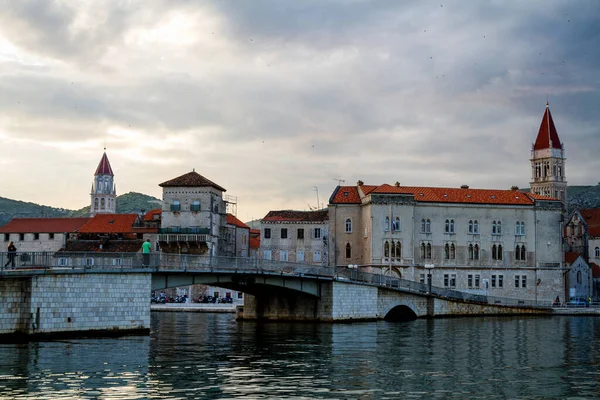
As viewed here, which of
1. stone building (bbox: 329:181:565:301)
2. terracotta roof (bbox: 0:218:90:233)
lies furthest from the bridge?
terracotta roof (bbox: 0:218:90:233)

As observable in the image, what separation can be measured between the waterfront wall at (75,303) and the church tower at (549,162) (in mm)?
132156

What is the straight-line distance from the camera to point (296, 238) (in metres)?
102

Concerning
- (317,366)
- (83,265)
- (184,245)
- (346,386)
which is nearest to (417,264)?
(184,245)

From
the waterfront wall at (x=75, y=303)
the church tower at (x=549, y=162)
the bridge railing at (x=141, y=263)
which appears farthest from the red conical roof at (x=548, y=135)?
the waterfront wall at (x=75, y=303)

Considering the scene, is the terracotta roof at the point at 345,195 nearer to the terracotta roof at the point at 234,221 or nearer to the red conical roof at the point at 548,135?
the terracotta roof at the point at 234,221

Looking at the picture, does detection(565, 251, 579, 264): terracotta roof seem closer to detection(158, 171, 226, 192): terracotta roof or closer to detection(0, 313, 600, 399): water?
detection(158, 171, 226, 192): terracotta roof

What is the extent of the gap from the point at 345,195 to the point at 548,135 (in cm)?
8472

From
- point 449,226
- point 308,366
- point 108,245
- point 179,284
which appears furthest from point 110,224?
point 308,366

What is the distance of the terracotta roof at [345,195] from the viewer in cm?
10062

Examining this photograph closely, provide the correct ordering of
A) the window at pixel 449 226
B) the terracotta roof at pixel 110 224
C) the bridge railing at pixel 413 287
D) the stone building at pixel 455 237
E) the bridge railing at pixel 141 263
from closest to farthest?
1. the bridge railing at pixel 141 263
2. the bridge railing at pixel 413 287
3. the stone building at pixel 455 237
4. the window at pixel 449 226
5. the terracotta roof at pixel 110 224

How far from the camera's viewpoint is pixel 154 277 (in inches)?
2261

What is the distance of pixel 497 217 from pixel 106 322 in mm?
61120

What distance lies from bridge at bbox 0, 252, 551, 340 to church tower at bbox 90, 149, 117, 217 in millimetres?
111144

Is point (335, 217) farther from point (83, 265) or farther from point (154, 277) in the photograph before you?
point (83, 265)
